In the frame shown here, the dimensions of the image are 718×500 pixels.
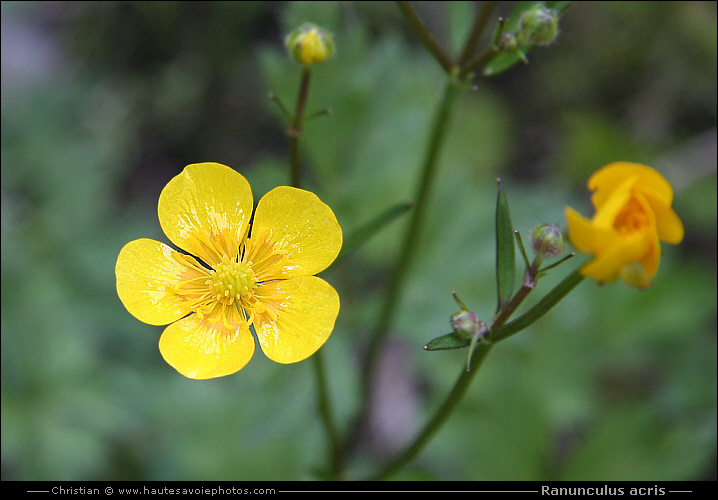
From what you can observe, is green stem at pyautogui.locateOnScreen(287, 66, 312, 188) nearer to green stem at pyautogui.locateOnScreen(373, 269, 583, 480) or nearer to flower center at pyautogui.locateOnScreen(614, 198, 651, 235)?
green stem at pyautogui.locateOnScreen(373, 269, 583, 480)

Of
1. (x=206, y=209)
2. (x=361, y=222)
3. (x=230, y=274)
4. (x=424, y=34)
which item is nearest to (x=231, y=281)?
(x=230, y=274)

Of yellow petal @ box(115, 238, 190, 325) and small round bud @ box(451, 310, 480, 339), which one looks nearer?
small round bud @ box(451, 310, 480, 339)

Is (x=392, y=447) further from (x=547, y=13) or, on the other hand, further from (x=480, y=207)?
(x=547, y=13)

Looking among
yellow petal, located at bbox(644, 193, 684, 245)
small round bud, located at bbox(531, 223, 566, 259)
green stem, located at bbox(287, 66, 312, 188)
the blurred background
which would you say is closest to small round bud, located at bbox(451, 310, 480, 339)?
small round bud, located at bbox(531, 223, 566, 259)

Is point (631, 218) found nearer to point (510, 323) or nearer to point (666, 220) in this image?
point (666, 220)

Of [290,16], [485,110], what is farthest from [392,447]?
[290,16]

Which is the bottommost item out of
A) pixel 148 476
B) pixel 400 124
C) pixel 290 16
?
pixel 148 476
